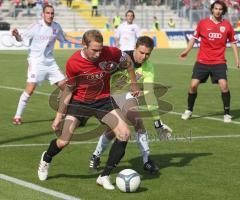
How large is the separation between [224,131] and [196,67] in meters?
1.92

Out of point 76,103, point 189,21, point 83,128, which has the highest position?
point 76,103

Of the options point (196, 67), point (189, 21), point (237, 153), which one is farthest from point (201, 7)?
point (237, 153)

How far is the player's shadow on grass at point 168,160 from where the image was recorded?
947cm

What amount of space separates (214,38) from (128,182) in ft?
21.6

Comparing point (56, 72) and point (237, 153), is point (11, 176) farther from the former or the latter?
point (56, 72)

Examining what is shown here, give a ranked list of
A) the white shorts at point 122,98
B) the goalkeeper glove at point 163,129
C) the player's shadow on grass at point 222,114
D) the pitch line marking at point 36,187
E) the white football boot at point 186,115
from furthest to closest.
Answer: the player's shadow on grass at point 222,114
the white football boot at point 186,115
the goalkeeper glove at point 163,129
the white shorts at point 122,98
the pitch line marking at point 36,187

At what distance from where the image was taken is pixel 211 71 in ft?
45.9

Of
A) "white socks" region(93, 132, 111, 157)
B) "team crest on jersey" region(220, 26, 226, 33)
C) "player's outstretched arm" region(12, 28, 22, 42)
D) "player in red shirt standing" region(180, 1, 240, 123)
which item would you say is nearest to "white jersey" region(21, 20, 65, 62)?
"player's outstretched arm" region(12, 28, 22, 42)

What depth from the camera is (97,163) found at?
360 inches

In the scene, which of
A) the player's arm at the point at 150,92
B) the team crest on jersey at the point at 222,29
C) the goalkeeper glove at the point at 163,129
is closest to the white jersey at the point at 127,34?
the team crest on jersey at the point at 222,29

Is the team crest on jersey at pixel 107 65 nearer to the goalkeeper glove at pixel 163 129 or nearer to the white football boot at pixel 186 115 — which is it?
the goalkeeper glove at pixel 163 129

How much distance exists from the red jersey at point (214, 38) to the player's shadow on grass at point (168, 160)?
12.8 ft

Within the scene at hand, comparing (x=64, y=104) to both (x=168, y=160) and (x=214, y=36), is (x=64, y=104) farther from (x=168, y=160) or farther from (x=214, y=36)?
(x=214, y=36)

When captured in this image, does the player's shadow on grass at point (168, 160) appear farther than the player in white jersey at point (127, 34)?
No
